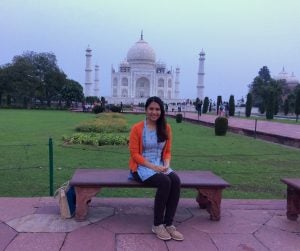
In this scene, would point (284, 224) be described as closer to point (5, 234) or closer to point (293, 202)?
point (293, 202)

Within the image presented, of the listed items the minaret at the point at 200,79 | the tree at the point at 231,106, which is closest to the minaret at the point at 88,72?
the minaret at the point at 200,79

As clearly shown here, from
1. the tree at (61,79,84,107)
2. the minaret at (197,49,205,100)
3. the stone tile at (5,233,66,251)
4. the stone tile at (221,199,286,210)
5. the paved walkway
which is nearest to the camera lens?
the stone tile at (5,233,66,251)

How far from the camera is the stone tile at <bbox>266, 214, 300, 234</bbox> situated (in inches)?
157

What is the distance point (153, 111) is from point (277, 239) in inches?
61.8

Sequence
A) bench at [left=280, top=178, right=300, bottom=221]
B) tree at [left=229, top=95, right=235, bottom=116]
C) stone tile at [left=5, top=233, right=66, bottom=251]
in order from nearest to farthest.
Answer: stone tile at [left=5, top=233, right=66, bottom=251] → bench at [left=280, top=178, right=300, bottom=221] → tree at [left=229, top=95, right=235, bottom=116]

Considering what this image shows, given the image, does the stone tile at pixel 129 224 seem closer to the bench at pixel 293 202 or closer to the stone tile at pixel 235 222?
the stone tile at pixel 235 222

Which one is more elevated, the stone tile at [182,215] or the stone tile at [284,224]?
the stone tile at [182,215]

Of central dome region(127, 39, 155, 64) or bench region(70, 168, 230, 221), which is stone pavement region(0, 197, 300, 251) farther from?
central dome region(127, 39, 155, 64)

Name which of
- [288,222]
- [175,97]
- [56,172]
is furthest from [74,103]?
[288,222]

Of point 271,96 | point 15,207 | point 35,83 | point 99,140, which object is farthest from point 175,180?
point 35,83

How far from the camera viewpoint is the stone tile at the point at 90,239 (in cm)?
335

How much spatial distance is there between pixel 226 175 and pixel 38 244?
4076 mm

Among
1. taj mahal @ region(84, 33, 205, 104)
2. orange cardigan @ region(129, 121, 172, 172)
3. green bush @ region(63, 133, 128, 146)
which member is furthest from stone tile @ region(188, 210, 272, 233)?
taj mahal @ region(84, 33, 205, 104)

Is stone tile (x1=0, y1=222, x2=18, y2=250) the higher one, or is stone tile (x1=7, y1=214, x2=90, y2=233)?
stone tile (x1=7, y1=214, x2=90, y2=233)
